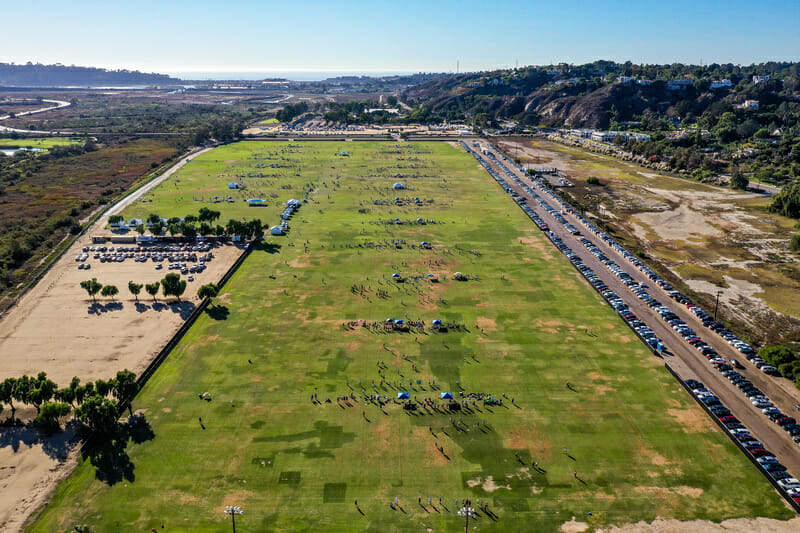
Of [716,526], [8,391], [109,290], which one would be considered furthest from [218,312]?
[716,526]

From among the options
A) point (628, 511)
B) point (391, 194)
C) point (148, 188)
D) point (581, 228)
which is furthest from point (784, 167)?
point (148, 188)

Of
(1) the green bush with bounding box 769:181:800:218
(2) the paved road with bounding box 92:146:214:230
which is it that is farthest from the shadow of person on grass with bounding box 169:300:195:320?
(1) the green bush with bounding box 769:181:800:218

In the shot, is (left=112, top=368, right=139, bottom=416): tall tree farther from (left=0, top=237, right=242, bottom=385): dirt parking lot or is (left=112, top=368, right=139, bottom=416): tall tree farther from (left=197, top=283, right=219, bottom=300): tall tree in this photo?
(left=197, top=283, right=219, bottom=300): tall tree

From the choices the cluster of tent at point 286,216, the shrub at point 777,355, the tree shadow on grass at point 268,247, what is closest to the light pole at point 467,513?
the shrub at point 777,355

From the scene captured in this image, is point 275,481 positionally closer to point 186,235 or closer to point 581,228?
point 186,235

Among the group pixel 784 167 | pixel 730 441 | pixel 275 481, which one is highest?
pixel 784 167

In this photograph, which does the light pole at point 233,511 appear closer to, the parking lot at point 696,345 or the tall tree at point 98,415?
the tall tree at point 98,415
